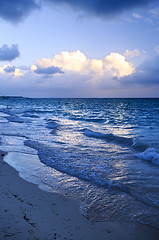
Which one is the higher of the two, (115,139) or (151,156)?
(151,156)

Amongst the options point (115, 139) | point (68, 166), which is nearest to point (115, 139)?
point (115, 139)

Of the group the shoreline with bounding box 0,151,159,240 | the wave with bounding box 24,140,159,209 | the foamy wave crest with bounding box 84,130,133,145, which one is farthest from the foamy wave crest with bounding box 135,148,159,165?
the shoreline with bounding box 0,151,159,240

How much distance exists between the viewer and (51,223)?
3.27 meters

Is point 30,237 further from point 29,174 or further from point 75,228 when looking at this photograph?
point 29,174

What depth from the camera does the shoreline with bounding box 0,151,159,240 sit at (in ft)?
9.42

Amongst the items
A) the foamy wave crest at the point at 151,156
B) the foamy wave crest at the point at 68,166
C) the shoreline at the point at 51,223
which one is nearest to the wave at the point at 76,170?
the foamy wave crest at the point at 68,166

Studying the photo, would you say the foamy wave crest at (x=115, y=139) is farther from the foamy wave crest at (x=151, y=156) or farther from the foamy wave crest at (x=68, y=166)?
the foamy wave crest at (x=68, y=166)

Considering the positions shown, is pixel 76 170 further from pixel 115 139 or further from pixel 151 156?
pixel 115 139

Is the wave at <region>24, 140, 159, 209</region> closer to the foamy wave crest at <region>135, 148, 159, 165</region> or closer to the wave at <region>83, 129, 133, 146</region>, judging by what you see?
the foamy wave crest at <region>135, 148, 159, 165</region>

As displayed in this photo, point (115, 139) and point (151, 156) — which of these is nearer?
point (151, 156)

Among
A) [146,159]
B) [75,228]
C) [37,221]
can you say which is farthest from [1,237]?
[146,159]

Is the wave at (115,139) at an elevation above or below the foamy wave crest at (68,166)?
above

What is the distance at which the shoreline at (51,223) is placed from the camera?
287 cm

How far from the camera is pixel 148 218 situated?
3.73 m
